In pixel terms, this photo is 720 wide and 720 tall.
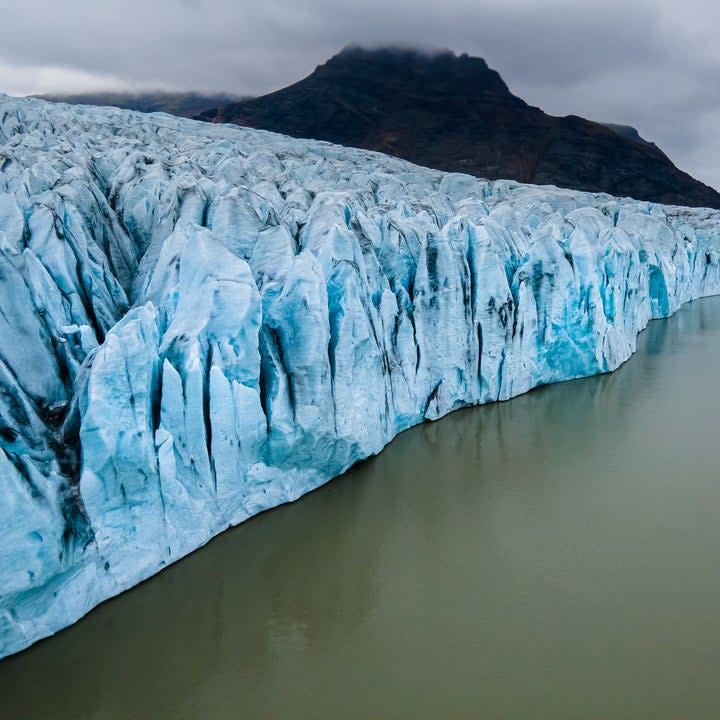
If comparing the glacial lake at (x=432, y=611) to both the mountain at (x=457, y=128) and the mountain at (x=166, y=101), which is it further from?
the mountain at (x=166, y=101)

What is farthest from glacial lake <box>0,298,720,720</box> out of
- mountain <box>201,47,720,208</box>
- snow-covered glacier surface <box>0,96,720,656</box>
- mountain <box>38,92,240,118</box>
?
mountain <box>38,92,240,118</box>

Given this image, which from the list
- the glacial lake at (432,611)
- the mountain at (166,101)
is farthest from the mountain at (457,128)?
the glacial lake at (432,611)

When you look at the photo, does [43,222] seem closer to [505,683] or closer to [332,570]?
[332,570]

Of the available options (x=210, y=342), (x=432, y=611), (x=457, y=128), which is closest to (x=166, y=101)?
(x=457, y=128)

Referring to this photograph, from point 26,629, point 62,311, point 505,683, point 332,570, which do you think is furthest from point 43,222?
point 505,683

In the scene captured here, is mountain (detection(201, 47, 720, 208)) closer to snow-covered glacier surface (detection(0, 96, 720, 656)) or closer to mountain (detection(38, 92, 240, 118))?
mountain (detection(38, 92, 240, 118))

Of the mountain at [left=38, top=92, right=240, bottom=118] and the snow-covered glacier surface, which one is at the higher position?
the mountain at [left=38, top=92, right=240, bottom=118]
